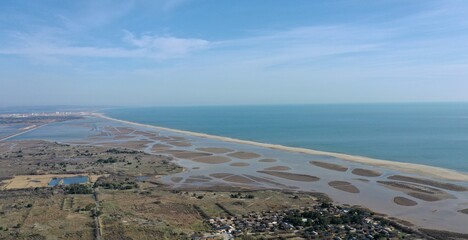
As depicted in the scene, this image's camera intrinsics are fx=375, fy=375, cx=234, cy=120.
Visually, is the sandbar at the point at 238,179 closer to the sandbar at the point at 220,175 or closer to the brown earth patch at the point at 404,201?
the sandbar at the point at 220,175

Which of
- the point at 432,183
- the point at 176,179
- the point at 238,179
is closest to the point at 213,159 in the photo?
the point at 176,179

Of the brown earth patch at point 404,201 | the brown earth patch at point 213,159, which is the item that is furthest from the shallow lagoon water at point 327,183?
the brown earth patch at point 213,159

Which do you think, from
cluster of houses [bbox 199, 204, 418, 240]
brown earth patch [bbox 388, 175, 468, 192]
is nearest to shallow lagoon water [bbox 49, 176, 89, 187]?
cluster of houses [bbox 199, 204, 418, 240]

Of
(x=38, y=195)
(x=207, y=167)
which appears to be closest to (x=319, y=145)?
(x=207, y=167)

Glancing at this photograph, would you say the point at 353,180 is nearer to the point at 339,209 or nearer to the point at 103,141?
the point at 339,209

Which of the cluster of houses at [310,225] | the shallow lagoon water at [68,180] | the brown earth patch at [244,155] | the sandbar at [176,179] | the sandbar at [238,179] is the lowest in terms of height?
the shallow lagoon water at [68,180]

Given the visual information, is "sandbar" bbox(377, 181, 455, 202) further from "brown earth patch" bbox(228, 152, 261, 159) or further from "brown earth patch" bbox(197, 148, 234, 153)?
"brown earth patch" bbox(197, 148, 234, 153)
